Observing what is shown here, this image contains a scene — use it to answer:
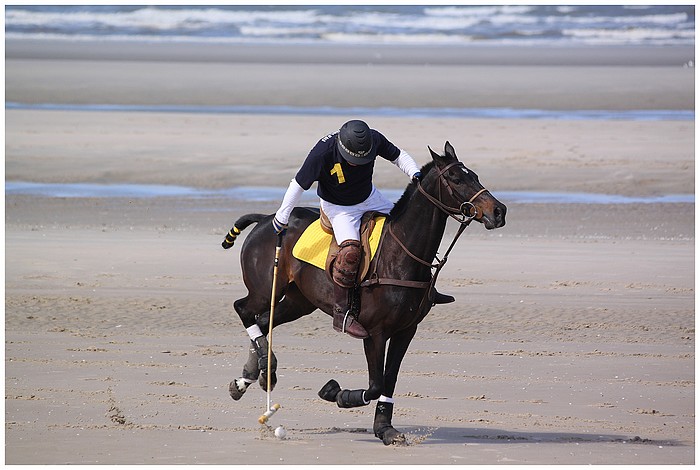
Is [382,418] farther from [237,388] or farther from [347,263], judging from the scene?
[237,388]

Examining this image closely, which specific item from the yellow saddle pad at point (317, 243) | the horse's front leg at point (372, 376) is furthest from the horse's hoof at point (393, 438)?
the yellow saddle pad at point (317, 243)

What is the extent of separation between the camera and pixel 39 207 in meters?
19.9

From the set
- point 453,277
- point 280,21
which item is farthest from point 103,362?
point 280,21

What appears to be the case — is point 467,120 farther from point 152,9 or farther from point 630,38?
point 152,9

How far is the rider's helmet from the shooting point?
8602 millimetres

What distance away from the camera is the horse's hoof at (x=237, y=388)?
9.43 m

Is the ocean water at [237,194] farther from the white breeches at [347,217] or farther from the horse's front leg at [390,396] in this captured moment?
the horse's front leg at [390,396]

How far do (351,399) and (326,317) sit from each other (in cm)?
415

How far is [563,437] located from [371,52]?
44310mm

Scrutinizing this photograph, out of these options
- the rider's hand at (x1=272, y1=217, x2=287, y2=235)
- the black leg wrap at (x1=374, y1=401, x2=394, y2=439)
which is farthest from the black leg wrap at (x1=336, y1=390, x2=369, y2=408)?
the rider's hand at (x1=272, y1=217, x2=287, y2=235)

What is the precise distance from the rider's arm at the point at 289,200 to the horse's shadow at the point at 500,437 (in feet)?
5.29

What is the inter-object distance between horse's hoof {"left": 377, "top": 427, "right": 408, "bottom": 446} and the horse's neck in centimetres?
118

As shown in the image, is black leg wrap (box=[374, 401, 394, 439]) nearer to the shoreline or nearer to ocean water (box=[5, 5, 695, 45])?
the shoreline

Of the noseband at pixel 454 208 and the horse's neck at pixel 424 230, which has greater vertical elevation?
the noseband at pixel 454 208
